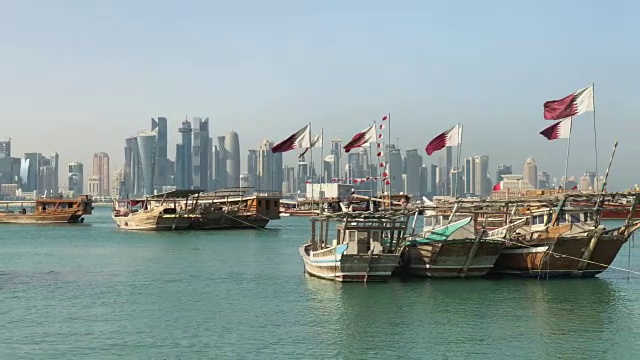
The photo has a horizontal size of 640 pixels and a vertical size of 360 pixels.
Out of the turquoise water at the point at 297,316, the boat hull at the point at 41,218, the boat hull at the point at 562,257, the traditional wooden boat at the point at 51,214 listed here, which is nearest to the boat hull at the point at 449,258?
the turquoise water at the point at 297,316

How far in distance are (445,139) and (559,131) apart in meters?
6.35

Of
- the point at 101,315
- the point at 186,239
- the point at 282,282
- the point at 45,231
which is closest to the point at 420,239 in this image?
the point at 282,282

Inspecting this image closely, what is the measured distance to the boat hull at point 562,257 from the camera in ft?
155

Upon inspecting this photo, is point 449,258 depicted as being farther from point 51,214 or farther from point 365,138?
point 51,214

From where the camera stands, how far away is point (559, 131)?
4888cm

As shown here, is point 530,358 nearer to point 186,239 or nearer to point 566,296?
point 566,296

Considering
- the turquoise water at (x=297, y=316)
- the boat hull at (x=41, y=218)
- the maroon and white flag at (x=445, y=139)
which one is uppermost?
the maroon and white flag at (x=445, y=139)

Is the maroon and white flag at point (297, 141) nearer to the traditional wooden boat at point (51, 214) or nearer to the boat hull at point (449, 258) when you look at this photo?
the boat hull at point (449, 258)

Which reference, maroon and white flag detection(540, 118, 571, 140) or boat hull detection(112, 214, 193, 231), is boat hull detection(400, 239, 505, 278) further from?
boat hull detection(112, 214, 193, 231)

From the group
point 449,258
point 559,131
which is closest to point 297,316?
point 449,258

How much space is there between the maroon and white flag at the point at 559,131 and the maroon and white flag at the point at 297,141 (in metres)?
14.6

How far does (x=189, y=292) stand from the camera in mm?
46562

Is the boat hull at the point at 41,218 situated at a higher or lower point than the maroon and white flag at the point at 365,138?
lower

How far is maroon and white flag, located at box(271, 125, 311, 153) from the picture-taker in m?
55.6
